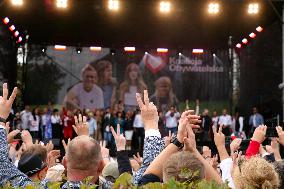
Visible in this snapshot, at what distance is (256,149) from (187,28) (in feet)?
64.0

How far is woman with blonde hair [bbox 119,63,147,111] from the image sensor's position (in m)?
25.9

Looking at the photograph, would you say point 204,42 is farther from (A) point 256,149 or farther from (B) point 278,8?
(A) point 256,149

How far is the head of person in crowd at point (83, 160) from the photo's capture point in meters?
3.11

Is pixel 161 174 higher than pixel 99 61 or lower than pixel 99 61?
lower

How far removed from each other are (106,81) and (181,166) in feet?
75.6

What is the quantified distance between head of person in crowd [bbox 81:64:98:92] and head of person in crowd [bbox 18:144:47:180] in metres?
21.5

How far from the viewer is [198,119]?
12.4 feet

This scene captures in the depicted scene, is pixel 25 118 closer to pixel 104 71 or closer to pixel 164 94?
pixel 104 71

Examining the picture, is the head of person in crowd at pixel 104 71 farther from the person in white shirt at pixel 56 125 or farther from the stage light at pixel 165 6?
the stage light at pixel 165 6

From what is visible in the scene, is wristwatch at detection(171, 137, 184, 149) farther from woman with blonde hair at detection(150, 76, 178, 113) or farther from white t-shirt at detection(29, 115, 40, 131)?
woman with blonde hair at detection(150, 76, 178, 113)

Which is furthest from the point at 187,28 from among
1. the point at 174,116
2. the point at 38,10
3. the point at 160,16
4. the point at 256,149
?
the point at 256,149

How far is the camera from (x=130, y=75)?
85.8 feet

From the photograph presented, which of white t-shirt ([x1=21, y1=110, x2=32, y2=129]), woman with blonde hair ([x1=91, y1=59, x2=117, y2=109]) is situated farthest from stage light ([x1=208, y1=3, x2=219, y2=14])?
white t-shirt ([x1=21, y1=110, x2=32, y2=129])

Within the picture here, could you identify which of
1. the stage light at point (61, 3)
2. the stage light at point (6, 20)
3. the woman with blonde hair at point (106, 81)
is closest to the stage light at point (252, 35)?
the woman with blonde hair at point (106, 81)
